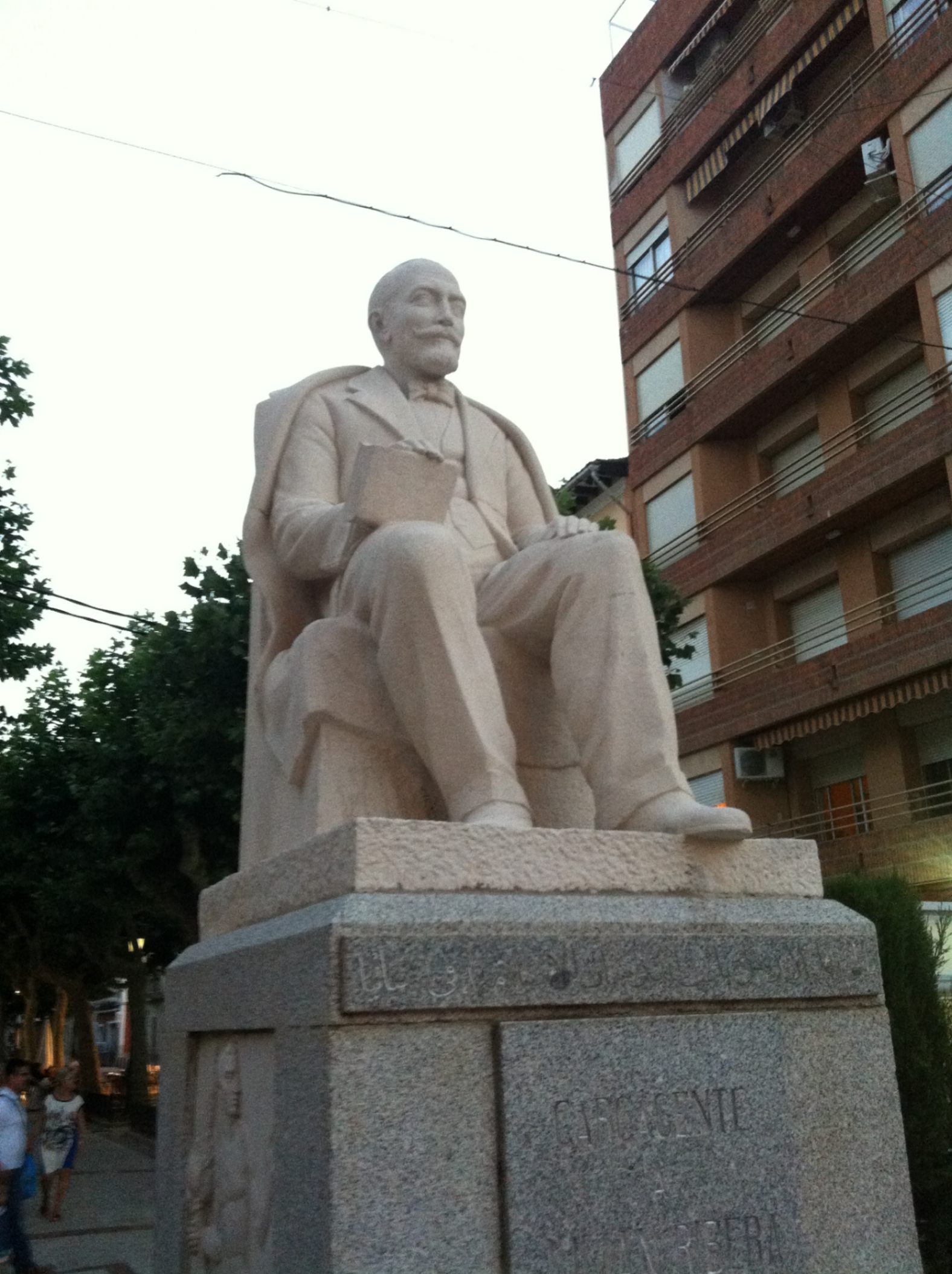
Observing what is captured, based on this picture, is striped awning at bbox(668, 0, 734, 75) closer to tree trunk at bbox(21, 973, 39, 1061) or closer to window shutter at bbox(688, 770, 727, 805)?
window shutter at bbox(688, 770, 727, 805)

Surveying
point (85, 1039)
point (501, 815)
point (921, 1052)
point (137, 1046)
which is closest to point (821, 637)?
point (921, 1052)

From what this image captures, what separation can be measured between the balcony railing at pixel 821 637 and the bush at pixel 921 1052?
12.3 m

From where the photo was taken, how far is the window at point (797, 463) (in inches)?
862

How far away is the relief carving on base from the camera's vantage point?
3.15 metres

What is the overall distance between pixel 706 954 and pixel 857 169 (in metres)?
20.7

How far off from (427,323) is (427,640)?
1504mm

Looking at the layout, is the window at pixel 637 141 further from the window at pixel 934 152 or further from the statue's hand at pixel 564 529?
the statue's hand at pixel 564 529

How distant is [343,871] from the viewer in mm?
3018

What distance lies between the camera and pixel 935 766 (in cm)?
1888

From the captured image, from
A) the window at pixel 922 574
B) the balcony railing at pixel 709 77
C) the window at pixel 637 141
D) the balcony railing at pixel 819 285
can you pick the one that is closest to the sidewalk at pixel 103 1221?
the window at pixel 922 574

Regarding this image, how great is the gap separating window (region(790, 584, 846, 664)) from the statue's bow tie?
55.4 feet

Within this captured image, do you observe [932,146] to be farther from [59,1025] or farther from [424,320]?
[59,1025]

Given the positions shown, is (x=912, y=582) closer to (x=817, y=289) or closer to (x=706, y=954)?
(x=817, y=289)

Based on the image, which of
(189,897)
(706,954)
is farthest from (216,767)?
(706,954)
